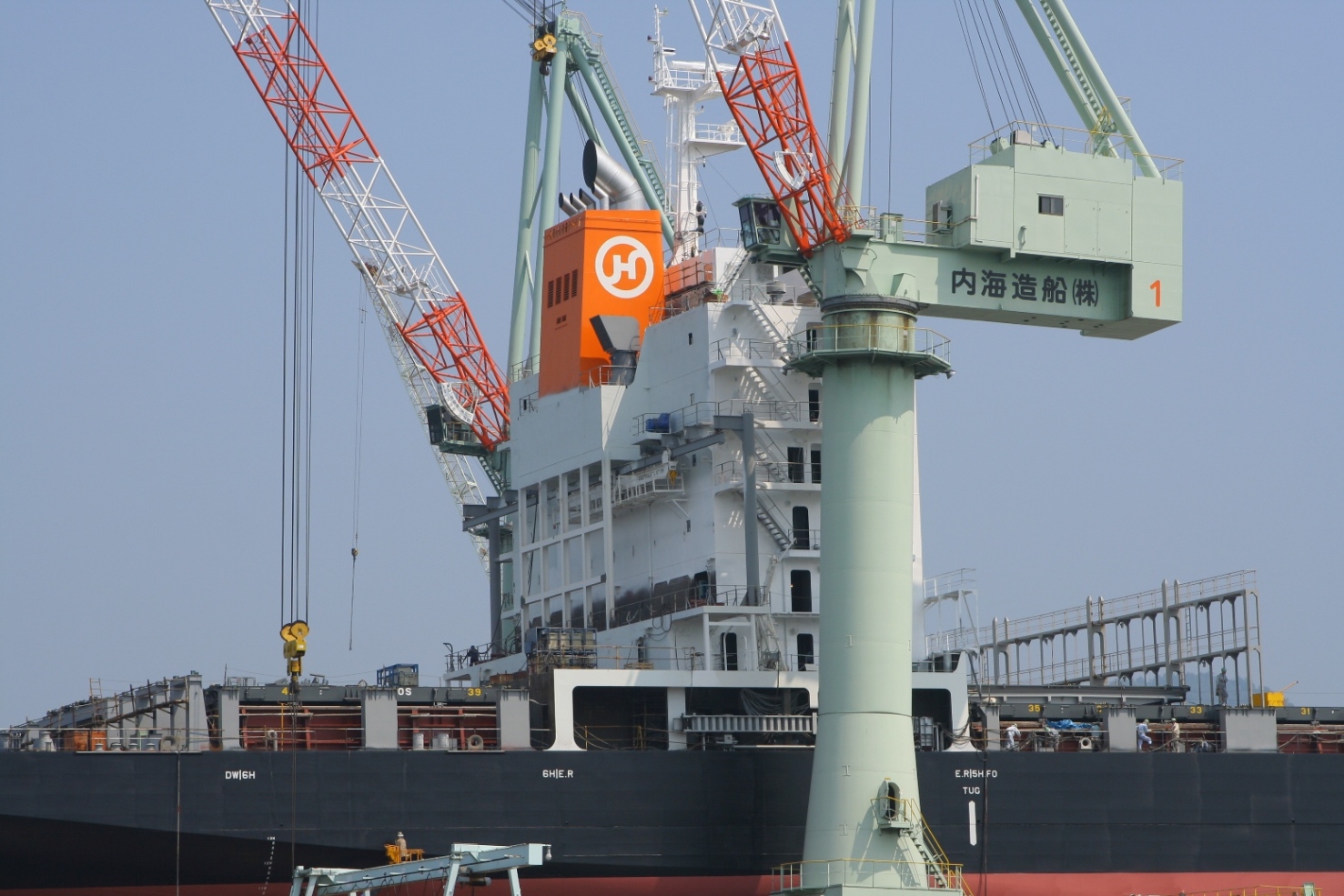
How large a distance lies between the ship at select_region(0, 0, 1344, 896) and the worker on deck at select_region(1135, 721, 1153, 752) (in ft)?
0.29

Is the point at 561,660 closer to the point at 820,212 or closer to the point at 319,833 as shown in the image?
the point at 319,833

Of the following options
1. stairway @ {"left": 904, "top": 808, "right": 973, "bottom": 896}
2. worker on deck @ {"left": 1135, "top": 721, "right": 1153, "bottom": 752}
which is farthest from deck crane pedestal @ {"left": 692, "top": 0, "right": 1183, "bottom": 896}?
worker on deck @ {"left": 1135, "top": 721, "right": 1153, "bottom": 752}

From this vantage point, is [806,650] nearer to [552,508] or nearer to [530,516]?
[552,508]

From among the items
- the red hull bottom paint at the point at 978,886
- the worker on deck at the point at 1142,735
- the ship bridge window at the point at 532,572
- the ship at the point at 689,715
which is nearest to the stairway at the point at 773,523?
the ship at the point at 689,715

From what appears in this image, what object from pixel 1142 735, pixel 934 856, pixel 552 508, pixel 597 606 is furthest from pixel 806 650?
pixel 552 508

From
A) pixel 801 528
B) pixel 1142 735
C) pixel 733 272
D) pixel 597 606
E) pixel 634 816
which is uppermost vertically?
pixel 733 272

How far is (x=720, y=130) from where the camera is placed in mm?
65250

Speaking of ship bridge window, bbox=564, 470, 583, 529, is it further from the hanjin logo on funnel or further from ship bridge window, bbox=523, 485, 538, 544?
the hanjin logo on funnel

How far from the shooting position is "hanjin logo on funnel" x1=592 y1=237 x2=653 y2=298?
57938mm

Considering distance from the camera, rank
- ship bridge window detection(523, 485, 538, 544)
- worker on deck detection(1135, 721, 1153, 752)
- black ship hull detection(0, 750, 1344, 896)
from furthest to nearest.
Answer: ship bridge window detection(523, 485, 538, 544) < worker on deck detection(1135, 721, 1153, 752) < black ship hull detection(0, 750, 1344, 896)

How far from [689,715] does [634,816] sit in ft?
10.4

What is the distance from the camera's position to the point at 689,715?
1989 inches

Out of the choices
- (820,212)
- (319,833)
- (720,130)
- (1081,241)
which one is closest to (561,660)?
(319,833)

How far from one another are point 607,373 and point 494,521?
6777 millimetres
